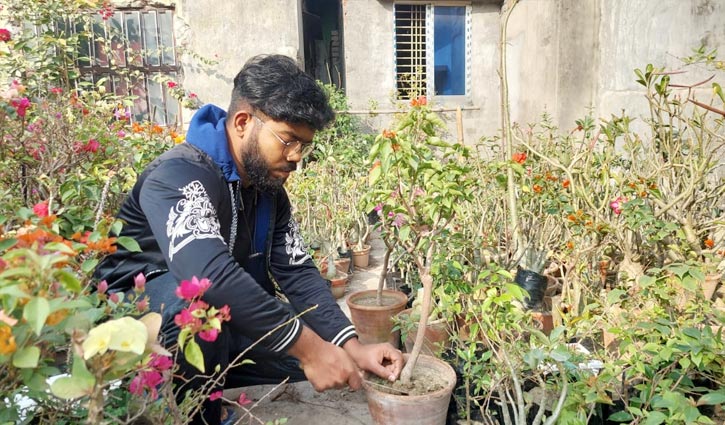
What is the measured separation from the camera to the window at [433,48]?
24.5 feet

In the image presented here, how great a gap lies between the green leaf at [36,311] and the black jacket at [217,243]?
891 millimetres

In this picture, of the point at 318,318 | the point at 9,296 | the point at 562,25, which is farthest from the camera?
the point at 562,25

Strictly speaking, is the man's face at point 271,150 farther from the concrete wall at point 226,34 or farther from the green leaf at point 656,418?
the concrete wall at point 226,34

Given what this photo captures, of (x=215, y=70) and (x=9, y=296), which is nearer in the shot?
(x=9, y=296)

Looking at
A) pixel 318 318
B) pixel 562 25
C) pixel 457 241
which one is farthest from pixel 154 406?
pixel 562 25

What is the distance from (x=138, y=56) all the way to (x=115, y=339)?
640cm

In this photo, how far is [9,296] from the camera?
0.60 m

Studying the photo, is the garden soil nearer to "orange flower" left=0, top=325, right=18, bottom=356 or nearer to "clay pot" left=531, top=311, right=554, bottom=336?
"clay pot" left=531, top=311, right=554, bottom=336

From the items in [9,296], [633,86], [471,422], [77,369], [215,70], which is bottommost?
[471,422]

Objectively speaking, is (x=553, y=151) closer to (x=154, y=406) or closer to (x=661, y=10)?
(x=661, y=10)

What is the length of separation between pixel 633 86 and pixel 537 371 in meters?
5.04

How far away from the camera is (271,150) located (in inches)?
70.0

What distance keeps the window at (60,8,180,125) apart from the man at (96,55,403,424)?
459cm

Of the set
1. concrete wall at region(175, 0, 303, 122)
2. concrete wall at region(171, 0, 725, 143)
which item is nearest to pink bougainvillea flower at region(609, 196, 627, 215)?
concrete wall at region(171, 0, 725, 143)
